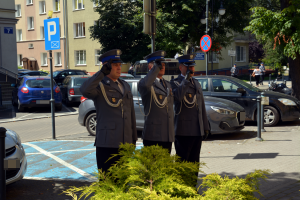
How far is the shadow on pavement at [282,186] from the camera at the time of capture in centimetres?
501

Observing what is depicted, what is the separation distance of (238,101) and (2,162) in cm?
876

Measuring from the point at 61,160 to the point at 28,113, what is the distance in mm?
9427

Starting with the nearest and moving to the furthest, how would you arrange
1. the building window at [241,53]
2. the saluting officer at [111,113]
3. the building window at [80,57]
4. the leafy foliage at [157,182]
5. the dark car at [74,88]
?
1. the leafy foliage at [157,182]
2. the saluting officer at [111,113]
3. the dark car at [74,88]
4. the building window at [80,57]
5. the building window at [241,53]

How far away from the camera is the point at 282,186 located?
5438 mm

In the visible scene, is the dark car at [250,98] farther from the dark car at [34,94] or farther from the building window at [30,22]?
the building window at [30,22]

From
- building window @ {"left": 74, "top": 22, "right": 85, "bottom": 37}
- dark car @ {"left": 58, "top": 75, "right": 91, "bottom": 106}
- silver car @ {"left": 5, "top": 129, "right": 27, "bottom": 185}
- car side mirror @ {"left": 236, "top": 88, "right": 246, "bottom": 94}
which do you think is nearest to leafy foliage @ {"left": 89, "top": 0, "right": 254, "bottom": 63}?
dark car @ {"left": 58, "top": 75, "right": 91, "bottom": 106}

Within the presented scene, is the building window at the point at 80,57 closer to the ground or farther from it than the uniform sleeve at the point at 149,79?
farther from it

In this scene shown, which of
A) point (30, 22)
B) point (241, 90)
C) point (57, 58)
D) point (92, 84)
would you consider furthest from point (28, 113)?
point (30, 22)

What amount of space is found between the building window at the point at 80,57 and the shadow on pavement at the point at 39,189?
37.2 meters

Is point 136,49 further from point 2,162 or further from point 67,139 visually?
point 2,162

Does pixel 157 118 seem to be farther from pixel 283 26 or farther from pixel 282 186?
pixel 283 26

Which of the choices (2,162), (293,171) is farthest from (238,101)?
(2,162)

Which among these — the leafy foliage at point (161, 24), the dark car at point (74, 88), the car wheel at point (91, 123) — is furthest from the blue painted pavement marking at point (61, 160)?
the leafy foliage at point (161, 24)

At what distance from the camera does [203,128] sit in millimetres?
5027
